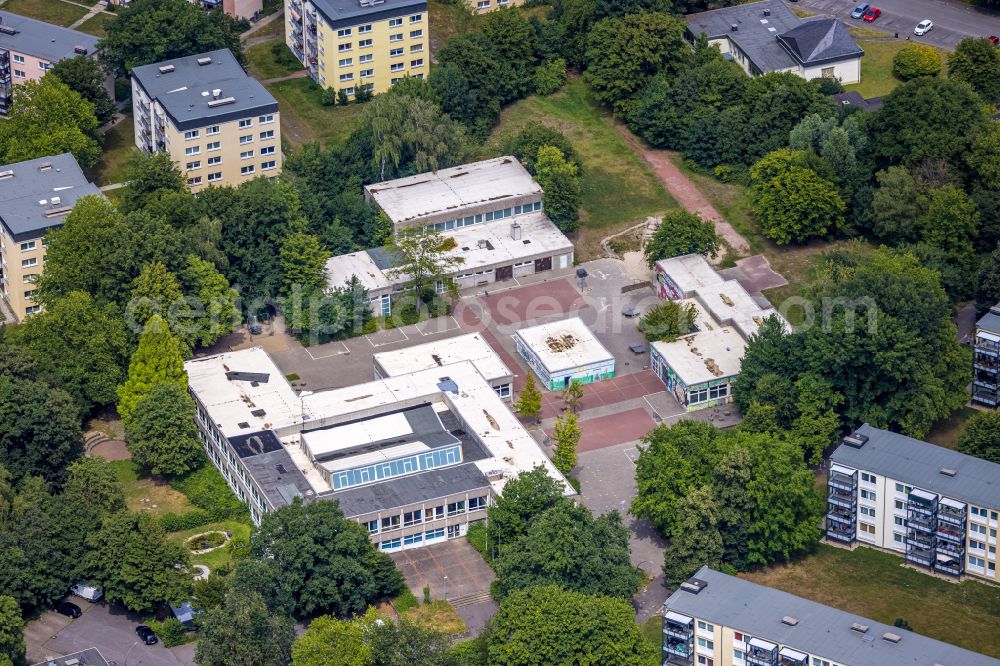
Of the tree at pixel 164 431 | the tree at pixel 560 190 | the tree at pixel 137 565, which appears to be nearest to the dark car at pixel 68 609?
the tree at pixel 137 565

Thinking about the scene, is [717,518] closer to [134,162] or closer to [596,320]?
[596,320]

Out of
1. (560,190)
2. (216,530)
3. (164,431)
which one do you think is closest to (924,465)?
(560,190)

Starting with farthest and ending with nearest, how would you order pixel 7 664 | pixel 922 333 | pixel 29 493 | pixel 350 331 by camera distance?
1. pixel 350 331
2. pixel 922 333
3. pixel 29 493
4. pixel 7 664

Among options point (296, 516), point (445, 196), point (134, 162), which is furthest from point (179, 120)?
point (296, 516)

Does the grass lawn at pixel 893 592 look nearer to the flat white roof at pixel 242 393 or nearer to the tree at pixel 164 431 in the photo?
the flat white roof at pixel 242 393

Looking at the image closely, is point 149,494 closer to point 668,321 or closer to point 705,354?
point 668,321

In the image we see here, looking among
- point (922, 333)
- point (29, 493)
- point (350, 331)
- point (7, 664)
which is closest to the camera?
point (7, 664)

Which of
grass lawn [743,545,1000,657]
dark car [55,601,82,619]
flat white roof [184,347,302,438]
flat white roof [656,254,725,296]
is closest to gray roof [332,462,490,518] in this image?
flat white roof [184,347,302,438]

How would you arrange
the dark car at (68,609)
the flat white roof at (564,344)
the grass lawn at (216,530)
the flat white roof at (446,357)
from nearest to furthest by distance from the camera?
the dark car at (68,609), the grass lawn at (216,530), the flat white roof at (446,357), the flat white roof at (564,344)
